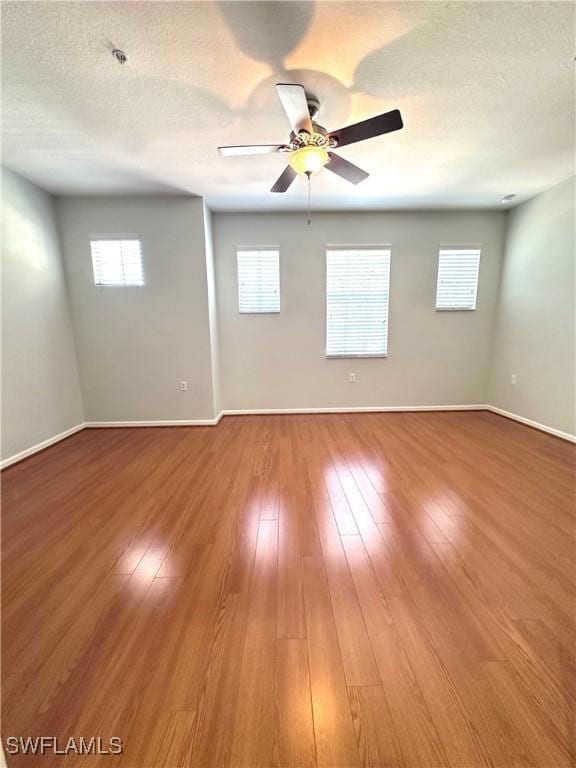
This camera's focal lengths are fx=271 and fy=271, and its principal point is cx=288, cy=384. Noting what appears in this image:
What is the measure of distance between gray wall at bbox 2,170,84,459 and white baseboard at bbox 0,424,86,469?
4 cm

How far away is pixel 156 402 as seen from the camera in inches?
142

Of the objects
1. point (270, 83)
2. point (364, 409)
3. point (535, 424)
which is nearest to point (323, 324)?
point (364, 409)

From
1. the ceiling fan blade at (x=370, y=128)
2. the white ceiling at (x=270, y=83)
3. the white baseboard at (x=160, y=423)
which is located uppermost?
the white ceiling at (x=270, y=83)

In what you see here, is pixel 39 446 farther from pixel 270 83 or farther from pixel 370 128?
pixel 370 128

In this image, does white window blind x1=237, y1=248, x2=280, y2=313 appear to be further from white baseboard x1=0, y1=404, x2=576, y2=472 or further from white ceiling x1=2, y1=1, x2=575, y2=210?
white baseboard x1=0, y1=404, x2=576, y2=472

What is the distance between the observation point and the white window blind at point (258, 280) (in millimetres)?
3703

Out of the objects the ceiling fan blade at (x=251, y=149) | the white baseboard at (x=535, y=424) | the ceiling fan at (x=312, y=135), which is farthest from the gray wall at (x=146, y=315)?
the white baseboard at (x=535, y=424)

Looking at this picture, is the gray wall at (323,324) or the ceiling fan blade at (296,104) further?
the gray wall at (323,324)

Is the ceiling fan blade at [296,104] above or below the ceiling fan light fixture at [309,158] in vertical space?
above

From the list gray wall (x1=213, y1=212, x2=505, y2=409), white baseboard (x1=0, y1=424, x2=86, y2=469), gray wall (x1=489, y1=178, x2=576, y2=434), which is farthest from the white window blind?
gray wall (x1=489, y1=178, x2=576, y2=434)

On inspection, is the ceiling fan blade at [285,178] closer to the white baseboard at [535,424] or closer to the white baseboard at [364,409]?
the white baseboard at [364,409]

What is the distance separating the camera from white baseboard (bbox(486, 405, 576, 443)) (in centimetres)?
297

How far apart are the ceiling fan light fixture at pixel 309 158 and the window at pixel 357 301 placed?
6.44 ft

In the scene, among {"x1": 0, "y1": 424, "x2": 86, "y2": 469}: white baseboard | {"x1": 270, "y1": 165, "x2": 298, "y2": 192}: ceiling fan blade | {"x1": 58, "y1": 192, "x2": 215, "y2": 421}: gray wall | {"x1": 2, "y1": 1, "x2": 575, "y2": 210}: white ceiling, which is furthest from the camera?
{"x1": 58, "y1": 192, "x2": 215, "y2": 421}: gray wall
